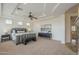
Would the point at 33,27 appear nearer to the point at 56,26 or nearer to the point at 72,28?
the point at 56,26

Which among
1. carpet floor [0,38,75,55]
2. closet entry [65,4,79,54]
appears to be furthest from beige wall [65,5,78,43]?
carpet floor [0,38,75,55]

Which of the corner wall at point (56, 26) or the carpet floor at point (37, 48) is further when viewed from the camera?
the corner wall at point (56, 26)

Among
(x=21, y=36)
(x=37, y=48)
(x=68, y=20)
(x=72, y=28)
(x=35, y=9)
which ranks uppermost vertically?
(x=35, y=9)

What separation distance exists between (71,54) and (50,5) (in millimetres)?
1107

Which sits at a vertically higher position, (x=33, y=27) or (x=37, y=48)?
(x=33, y=27)

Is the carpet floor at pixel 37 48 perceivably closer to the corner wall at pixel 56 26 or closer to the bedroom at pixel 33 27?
the bedroom at pixel 33 27

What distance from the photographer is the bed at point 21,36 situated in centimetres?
181

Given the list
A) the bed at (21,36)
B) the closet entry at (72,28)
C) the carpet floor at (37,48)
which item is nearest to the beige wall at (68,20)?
the closet entry at (72,28)

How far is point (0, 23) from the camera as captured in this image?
5.93 feet

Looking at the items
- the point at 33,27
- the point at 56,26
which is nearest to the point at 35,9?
the point at 33,27

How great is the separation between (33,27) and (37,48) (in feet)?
1.52

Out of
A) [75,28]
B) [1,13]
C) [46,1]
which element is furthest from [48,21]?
[1,13]

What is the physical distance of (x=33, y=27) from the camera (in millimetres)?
1976

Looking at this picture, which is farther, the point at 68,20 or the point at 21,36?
the point at 68,20
